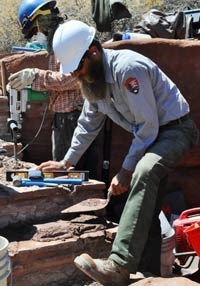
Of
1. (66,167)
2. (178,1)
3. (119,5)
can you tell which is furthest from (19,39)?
(66,167)

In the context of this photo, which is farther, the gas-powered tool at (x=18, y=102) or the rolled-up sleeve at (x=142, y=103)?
the gas-powered tool at (x=18, y=102)

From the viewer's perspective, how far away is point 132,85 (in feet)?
11.3

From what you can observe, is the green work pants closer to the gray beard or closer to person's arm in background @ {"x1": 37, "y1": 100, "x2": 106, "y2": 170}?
the gray beard

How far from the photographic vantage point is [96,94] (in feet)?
12.1

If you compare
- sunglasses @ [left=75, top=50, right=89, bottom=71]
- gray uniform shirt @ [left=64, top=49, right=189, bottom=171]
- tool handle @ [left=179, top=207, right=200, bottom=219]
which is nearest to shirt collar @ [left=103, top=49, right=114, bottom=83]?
gray uniform shirt @ [left=64, top=49, right=189, bottom=171]

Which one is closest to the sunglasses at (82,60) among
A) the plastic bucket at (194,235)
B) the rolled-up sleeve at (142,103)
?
the rolled-up sleeve at (142,103)

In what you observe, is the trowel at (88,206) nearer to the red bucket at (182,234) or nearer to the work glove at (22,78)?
the red bucket at (182,234)

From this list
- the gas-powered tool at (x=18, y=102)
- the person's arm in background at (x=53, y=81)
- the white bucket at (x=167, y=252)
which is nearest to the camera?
the white bucket at (x=167, y=252)

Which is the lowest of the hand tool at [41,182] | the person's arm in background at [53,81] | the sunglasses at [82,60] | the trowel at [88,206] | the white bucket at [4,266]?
the trowel at [88,206]

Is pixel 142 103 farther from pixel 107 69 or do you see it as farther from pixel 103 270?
pixel 103 270

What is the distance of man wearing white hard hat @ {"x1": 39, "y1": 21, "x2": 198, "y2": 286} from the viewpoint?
11.2ft

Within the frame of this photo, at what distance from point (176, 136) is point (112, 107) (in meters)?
0.50

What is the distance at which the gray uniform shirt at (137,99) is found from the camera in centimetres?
344

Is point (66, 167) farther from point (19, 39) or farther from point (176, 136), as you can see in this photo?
point (19, 39)
